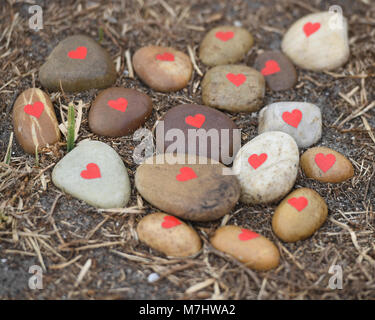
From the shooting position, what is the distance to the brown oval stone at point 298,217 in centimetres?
193

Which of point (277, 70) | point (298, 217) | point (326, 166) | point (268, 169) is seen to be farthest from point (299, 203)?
point (277, 70)

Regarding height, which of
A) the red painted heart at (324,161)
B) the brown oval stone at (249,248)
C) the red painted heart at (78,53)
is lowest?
the brown oval stone at (249,248)

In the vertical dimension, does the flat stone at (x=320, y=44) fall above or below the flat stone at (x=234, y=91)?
above

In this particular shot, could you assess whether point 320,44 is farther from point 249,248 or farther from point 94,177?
point 94,177

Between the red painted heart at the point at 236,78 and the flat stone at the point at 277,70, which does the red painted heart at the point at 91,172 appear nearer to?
the red painted heart at the point at 236,78

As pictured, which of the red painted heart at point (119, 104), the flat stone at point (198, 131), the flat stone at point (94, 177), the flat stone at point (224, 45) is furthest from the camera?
the flat stone at point (224, 45)

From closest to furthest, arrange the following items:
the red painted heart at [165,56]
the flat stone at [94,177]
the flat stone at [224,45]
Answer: the flat stone at [94,177], the red painted heart at [165,56], the flat stone at [224,45]

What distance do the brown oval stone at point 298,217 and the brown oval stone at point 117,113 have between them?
855 millimetres

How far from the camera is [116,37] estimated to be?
2.72m

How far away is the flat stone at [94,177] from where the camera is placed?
2.03m

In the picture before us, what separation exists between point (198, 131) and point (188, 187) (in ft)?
1.14

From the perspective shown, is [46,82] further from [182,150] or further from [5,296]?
[5,296]

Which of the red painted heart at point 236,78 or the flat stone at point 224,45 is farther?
the flat stone at point 224,45

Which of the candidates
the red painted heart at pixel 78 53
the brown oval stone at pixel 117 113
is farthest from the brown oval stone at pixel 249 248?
the red painted heart at pixel 78 53
